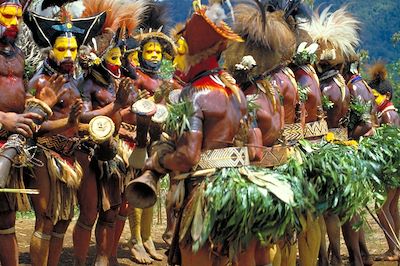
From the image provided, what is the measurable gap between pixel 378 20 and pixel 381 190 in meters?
39.8

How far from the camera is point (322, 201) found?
600 centimetres

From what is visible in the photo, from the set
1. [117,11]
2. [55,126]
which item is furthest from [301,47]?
[55,126]

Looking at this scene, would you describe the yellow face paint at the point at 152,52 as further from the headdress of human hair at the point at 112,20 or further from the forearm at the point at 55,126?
the forearm at the point at 55,126

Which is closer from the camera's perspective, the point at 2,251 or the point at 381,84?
the point at 2,251

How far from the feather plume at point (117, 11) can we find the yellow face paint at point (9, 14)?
4.64ft

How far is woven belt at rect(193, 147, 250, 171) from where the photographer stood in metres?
5.54

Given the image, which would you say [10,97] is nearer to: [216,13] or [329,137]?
[216,13]

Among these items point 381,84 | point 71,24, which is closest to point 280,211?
point 71,24

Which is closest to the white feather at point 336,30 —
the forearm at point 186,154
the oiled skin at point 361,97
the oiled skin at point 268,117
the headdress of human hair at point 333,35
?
the headdress of human hair at point 333,35

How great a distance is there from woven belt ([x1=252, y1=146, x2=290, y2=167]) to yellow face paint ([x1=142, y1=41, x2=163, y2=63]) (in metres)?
3.17

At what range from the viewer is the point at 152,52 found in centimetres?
941

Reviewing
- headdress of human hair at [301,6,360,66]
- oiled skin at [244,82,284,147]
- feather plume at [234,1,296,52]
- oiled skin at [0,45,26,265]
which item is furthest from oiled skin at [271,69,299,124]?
oiled skin at [0,45,26,265]

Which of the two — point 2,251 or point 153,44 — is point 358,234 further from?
point 2,251

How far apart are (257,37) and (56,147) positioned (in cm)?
179
